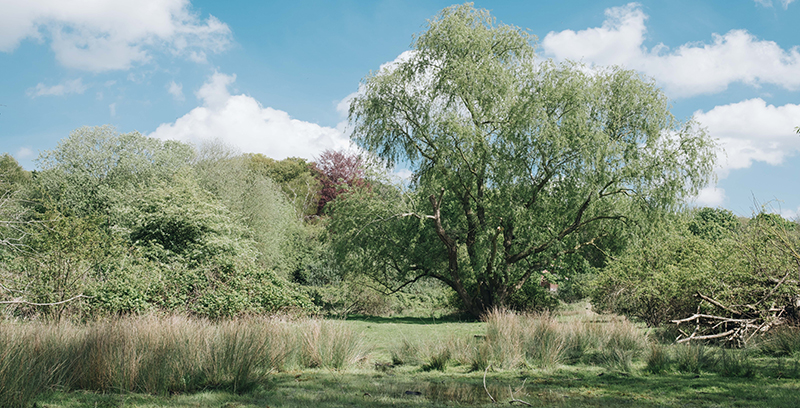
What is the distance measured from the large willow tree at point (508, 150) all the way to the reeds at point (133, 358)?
10683mm

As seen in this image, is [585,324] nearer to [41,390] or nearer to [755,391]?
[755,391]

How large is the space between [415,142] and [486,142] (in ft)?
8.75

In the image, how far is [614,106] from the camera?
17.6 metres

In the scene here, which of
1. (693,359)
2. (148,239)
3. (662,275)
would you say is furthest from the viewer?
(148,239)

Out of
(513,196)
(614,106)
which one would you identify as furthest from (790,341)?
(614,106)

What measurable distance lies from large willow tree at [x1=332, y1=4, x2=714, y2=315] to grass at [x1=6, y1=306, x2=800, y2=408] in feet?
26.7

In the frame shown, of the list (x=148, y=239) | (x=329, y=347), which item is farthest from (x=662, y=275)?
(x=148, y=239)

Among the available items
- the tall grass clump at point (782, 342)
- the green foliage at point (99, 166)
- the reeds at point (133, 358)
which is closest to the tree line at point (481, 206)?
the tall grass clump at point (782, 342)

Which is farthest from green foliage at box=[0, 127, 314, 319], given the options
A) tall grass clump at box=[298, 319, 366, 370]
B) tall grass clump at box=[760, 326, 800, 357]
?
tall grass clump at box=[760, 326, 800, 357]

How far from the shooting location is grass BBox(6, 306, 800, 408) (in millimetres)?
5727

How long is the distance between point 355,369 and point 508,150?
10.5 metres

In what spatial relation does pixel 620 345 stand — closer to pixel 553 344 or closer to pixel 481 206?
pixel 553 344

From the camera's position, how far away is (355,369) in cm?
834

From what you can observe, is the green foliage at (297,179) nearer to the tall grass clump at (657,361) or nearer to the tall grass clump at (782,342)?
the tall grass clump at (657,361)
